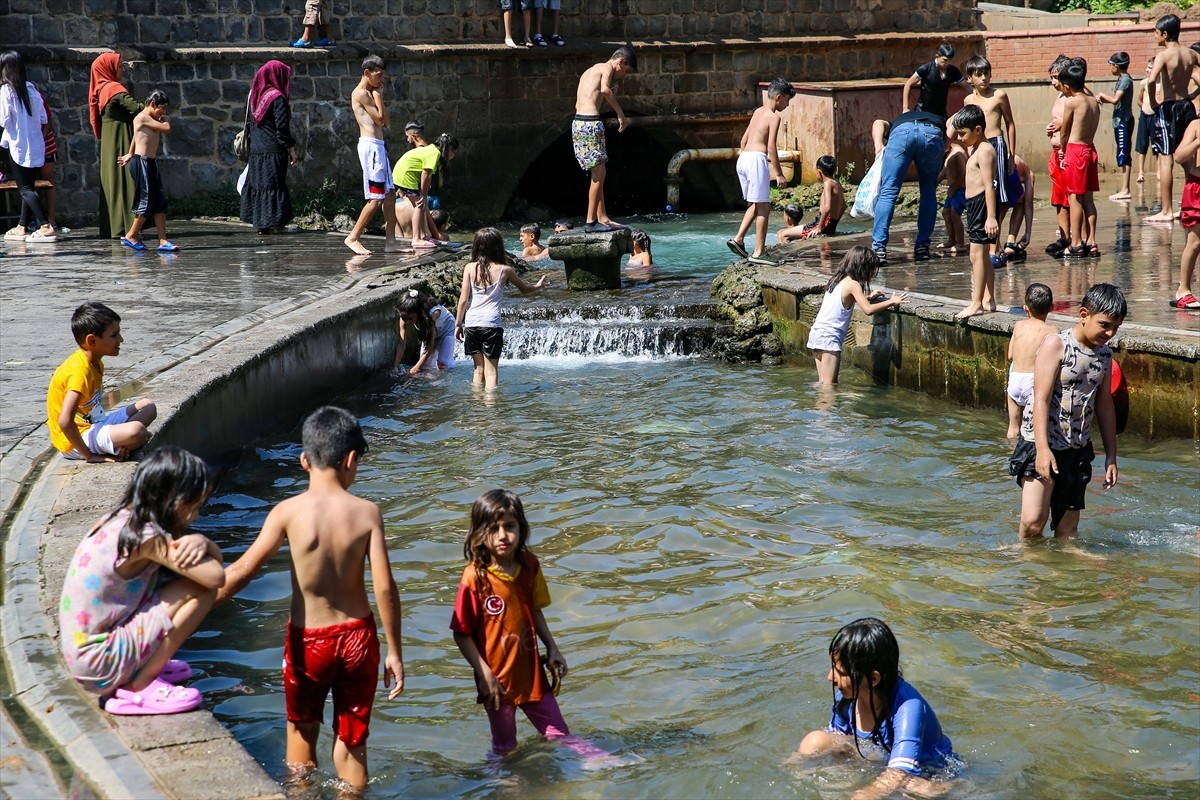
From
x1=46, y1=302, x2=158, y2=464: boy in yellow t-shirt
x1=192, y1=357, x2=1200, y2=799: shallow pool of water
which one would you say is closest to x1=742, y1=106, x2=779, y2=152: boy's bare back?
x1=192, y1=357, x2=1200, y2=799: shallow pool of water

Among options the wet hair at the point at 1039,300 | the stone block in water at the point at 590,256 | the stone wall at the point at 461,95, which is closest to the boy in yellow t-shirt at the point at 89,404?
the wet hair at the point at 1039,300

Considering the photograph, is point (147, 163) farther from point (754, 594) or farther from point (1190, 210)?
point (1190, 210)

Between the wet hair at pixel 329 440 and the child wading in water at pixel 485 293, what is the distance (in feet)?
18.8

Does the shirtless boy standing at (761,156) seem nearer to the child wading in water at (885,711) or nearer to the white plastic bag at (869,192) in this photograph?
the white plastic bag at (869,192)

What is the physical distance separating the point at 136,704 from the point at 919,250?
9447 mm

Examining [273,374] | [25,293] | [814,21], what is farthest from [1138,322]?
[814,21]

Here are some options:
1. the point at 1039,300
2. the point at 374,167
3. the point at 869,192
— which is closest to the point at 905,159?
the point at 869,192

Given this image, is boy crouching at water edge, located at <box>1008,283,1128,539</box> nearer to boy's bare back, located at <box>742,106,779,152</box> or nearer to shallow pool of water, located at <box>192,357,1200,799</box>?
shallow pool of water, located at <box>192,357,1200,799</box>

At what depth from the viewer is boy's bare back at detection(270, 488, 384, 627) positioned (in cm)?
431

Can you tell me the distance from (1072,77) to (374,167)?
6.57 m

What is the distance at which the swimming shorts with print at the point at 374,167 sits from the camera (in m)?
13.2

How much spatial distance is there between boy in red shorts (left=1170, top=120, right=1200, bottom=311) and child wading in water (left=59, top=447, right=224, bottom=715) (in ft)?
24.0

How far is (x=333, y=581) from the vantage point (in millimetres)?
4363

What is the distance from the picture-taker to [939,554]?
6996 millimetres
